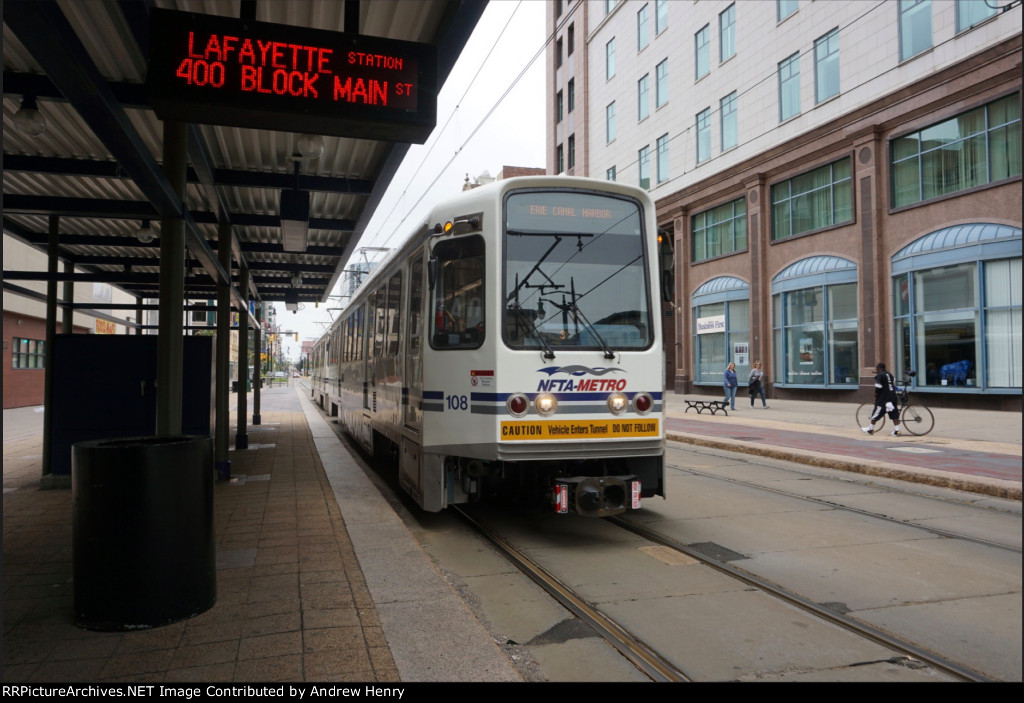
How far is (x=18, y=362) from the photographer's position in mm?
25703

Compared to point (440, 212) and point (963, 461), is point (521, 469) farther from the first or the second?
point (963, 461)

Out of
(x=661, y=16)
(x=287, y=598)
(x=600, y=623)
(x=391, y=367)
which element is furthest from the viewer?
(x=661, y=16)

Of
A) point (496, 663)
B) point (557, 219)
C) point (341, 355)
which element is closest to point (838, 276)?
point (341, 355)

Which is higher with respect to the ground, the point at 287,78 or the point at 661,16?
the point at 661,16

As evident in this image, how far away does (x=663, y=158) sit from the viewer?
36.0 metres

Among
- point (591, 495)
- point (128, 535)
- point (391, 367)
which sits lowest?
point (591, 495)

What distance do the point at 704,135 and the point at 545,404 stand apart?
29451mm

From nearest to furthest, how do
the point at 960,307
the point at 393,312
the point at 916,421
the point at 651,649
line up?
1. the point at 651,649
2. the point at 393,312
3. the point at 916,421
4. the point at 960,307

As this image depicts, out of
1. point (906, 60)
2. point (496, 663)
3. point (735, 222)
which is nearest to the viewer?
point (496, 663)

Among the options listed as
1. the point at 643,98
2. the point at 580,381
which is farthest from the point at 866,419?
the point at 643,98

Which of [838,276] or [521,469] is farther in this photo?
[838,276]

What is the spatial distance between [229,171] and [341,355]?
6.39 m

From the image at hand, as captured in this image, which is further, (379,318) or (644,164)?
(644,164)

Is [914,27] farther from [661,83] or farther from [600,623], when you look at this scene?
[600,623]
